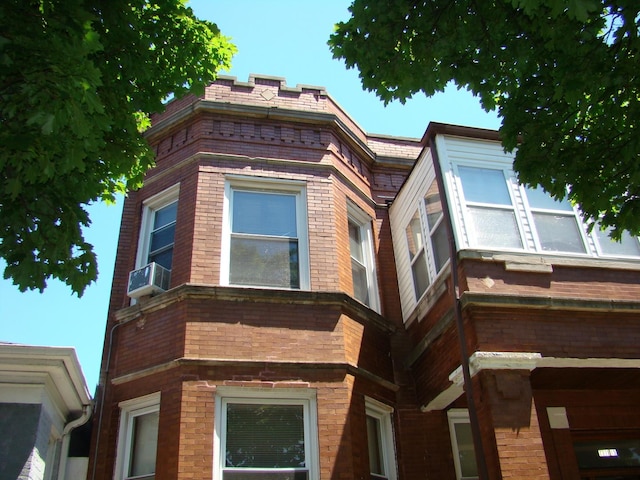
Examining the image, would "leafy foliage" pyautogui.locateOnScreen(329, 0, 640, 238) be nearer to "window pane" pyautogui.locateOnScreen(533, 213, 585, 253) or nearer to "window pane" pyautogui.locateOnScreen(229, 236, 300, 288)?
"window pane" pyautogui.locateOnScreen(533, 213, 585, 253)

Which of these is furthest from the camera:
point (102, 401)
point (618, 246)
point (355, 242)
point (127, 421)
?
point (355, 242)

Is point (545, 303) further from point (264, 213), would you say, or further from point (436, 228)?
point (264, 213)

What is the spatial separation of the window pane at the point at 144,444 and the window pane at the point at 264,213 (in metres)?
2.97

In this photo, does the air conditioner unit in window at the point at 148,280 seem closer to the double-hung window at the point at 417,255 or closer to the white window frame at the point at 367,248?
the white window frame at the point at 367,248

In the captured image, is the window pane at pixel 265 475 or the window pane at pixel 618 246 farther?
the window pane at pixel 618 246

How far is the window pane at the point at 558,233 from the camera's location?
8844 millimetres

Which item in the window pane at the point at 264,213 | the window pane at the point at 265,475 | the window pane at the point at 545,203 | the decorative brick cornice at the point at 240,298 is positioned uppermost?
the window pane at the point at 264,213

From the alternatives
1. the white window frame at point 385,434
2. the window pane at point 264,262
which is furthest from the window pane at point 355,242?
the white window frame at point 385,434

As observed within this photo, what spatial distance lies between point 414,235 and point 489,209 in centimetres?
179

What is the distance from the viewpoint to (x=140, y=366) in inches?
327

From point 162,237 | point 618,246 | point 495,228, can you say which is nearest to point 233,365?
point 162,237

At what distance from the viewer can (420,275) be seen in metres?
9.95

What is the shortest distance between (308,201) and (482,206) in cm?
268

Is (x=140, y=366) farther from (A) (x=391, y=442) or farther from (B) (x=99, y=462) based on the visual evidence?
(A) (x=391, y=442)
